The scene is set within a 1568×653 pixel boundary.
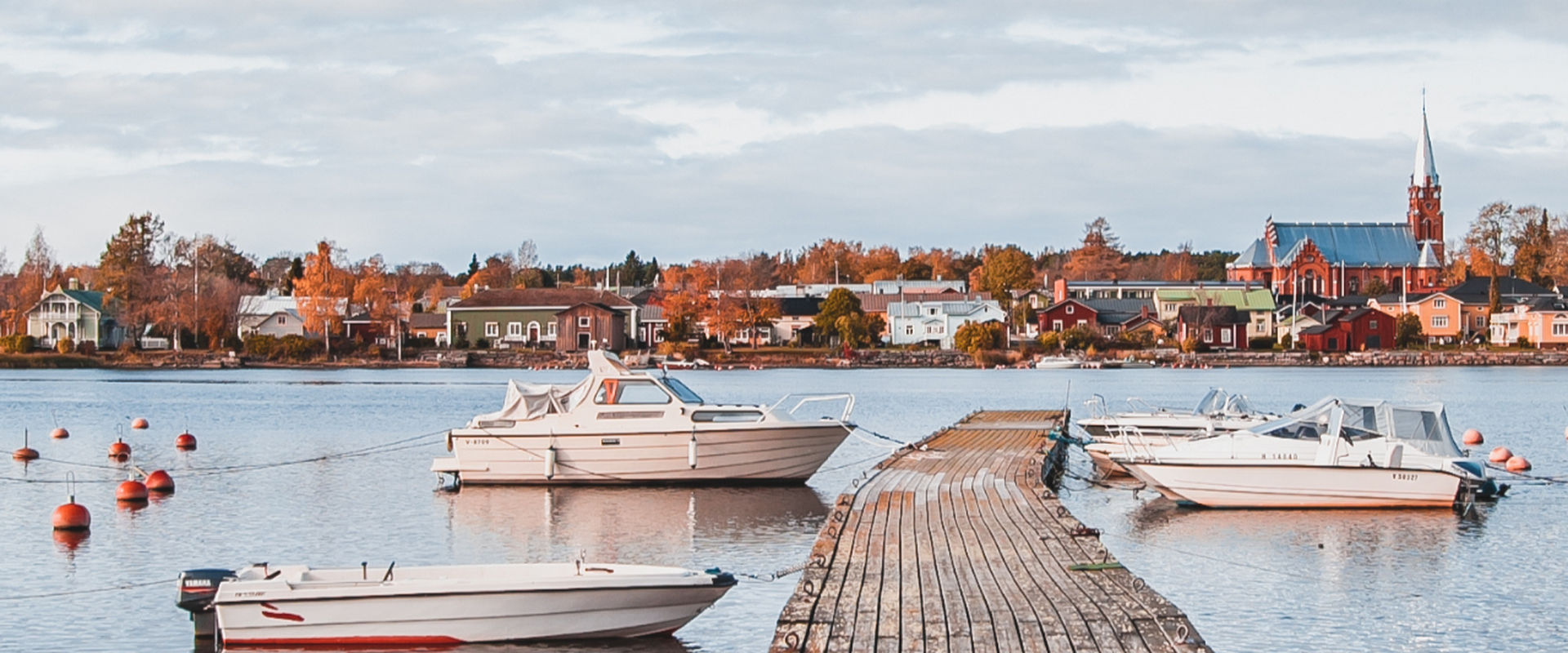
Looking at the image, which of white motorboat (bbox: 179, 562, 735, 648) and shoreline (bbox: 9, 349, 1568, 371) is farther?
shoreline (bbox: 9, 349, 1568, 371)

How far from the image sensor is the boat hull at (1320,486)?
82.8 feet

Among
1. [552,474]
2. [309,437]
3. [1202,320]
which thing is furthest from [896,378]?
[552,474]

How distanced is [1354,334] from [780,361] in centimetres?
4759

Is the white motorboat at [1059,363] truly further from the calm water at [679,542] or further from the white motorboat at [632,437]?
the white motorboat at [632,437]

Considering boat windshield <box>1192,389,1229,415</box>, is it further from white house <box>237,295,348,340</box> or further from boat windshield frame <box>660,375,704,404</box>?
white house <box>237,295,348,340</box>

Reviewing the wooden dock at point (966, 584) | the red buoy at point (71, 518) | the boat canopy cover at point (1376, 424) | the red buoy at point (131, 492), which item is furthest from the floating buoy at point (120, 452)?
the boat canopy cover at point (1376, 424)

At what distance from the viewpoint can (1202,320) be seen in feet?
424

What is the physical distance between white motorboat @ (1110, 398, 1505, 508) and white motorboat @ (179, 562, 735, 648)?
40.9ft

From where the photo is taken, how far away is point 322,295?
116 m

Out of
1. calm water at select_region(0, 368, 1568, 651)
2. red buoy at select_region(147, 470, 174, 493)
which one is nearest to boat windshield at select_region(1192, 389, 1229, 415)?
calm water at select_region(0, 368, 1568, 651)

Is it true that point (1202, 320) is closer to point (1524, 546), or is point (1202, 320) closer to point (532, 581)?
point (1524, 546)

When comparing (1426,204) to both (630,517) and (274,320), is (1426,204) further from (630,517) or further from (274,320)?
(630,517)

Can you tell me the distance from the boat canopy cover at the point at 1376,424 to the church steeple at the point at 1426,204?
146 meters

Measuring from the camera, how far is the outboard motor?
15703mm
